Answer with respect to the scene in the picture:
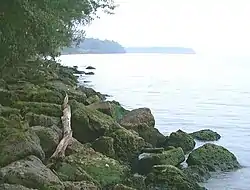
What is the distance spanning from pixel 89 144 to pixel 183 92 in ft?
99.9

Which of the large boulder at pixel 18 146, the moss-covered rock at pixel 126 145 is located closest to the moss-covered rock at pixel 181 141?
the moss-covered rock at pixel 126 145

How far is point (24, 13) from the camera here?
12258 millimetres

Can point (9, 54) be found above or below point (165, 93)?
above

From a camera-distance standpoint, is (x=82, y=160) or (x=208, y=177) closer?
(x=82, y=160)

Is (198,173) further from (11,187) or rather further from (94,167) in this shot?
(11,187)

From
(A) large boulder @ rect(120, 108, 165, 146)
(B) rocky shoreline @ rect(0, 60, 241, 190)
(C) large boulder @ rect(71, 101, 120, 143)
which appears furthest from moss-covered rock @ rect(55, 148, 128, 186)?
(A) large boulder @ rect(120, 108, 165, 146)

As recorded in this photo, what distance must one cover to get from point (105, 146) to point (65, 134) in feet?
4.08

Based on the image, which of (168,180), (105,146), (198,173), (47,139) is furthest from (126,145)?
(47,139)

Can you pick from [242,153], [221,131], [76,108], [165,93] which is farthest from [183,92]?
[76,108]

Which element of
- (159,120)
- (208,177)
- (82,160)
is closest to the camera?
(82,160)

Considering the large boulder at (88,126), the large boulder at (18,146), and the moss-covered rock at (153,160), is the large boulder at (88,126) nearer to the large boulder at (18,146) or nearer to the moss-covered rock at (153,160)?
the moss-covered rock at (153,160)

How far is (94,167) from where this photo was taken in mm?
11828

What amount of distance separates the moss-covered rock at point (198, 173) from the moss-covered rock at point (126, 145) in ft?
4.97

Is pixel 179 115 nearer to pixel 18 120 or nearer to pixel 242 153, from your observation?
pixel 242 153
